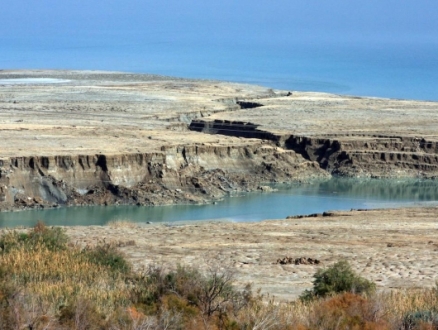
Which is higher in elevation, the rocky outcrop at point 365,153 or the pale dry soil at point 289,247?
the rocky outcrop at point 365,153

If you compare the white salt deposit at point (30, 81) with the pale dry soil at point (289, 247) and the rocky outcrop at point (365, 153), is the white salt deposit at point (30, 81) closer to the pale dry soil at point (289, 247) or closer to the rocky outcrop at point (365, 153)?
the rocky outcrop at point (365, 153)

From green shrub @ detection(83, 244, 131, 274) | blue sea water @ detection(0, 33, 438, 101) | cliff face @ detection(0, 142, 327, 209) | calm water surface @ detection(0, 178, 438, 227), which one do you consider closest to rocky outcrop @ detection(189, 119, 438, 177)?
calm water surface @ detection(0, 178, 438, 227)

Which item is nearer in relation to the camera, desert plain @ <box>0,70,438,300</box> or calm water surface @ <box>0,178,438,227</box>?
desert plain @ <box>0,70,438,300</box>

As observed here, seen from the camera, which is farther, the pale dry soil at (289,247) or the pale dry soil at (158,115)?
the pale dry soil at (158,115)

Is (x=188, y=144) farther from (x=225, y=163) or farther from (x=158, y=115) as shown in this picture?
(x=158, y=115)

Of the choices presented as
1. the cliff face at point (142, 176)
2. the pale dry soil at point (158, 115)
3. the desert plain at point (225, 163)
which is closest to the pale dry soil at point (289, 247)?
the desert plain at point (225, 163)

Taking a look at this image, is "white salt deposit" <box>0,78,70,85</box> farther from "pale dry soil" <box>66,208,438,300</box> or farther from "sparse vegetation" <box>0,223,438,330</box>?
→ "sparse vegetation" <box>0,223,438,330</box>
